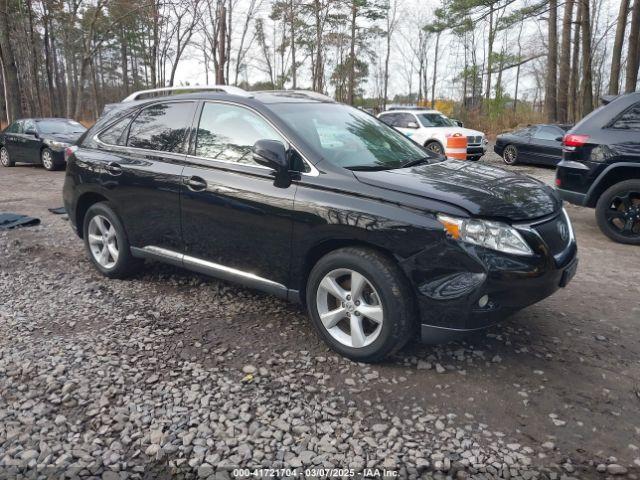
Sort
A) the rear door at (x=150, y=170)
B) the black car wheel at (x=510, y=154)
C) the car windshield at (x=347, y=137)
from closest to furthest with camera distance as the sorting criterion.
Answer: the car windshield at (x=347, y=137)
the rear door at (x=150, y=170)
the black car wheel at (x=510, y=154)

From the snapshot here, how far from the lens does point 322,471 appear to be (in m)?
2.37

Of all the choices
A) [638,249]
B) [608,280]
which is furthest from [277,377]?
[638,249]

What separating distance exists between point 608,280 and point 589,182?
186 centimetres

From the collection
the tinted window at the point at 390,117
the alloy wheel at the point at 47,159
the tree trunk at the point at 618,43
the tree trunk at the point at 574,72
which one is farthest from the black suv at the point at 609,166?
the tree trunk at the point at 574,72

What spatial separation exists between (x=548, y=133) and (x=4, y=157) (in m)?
16.2

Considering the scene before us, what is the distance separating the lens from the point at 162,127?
174 inches

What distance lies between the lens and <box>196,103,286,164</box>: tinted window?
377 centimetres

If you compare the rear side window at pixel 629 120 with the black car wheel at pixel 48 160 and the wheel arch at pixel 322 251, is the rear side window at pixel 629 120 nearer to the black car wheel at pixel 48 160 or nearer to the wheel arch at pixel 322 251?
the wheel arch at pixel 322 251

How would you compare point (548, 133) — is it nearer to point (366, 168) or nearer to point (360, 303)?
point (366, 168)

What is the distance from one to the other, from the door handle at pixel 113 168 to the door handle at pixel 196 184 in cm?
93

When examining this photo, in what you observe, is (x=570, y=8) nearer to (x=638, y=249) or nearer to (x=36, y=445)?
(x=638, y=249)

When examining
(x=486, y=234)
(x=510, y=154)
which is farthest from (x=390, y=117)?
(x=486, y=234)

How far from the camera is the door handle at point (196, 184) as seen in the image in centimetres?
391

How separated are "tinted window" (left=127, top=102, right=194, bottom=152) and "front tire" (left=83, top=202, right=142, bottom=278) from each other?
0.73 metres
